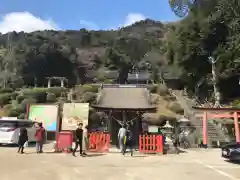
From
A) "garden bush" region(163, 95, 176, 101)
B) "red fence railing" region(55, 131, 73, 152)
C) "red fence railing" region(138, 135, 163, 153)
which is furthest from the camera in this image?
"garden bush" region(163, 95, 176, 101)

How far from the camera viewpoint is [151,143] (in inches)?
688

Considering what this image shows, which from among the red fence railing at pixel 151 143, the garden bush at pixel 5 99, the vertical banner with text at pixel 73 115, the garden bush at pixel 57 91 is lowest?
the red fence railing at pixel 151 143

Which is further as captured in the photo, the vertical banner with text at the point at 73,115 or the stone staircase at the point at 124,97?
the vertical banner with text at the point at 73,115

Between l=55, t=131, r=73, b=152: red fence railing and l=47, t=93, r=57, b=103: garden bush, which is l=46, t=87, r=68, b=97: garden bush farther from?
l=55, t=131, r=73, b=152: red fence railing

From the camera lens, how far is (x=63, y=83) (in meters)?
65.4

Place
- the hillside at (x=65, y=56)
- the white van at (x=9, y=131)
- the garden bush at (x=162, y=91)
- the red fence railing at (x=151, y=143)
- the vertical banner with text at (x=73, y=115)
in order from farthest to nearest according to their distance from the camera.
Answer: the hillside at (x=65, y=56), the garden bush at (x=162, y=91), the vertical banner with text at (x=73, y=115), the white van at (x=9, y=131), the red fence railing at (x=151, y=143)

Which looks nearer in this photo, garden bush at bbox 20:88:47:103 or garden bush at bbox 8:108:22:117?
garden bush at bbox 8:108:22:117

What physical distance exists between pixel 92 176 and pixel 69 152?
654cm

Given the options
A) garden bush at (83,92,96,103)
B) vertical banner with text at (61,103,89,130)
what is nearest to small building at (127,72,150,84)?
garden bush at (83,92,96,103)

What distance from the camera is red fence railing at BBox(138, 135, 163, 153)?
17.3m

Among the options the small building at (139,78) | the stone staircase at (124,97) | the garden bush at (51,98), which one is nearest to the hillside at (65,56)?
the small building at (139,78)

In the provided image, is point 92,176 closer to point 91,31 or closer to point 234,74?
point 234,74

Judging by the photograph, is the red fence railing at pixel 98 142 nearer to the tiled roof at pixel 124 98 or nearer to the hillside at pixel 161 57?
the tiled roof at pixel 124 98

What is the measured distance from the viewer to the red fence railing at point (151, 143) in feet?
56.9
